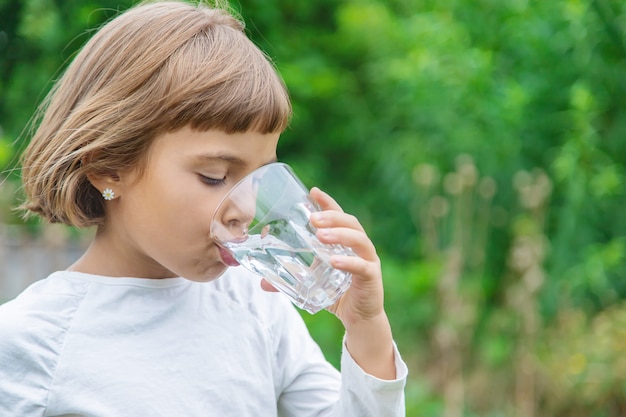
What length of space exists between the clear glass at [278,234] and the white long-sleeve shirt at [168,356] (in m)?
0.17

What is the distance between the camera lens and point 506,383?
13.7ft

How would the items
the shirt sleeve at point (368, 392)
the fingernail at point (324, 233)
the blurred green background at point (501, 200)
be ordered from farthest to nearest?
the blurred green background at point (501, 200), the shirt sleeve at point (368, 392), the fingernail at point (324, 233)

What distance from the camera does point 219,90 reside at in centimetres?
141

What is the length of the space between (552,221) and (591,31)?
1008 millimetres

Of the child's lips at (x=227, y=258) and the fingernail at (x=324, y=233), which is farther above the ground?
the fingernail at (x=324, y=233)

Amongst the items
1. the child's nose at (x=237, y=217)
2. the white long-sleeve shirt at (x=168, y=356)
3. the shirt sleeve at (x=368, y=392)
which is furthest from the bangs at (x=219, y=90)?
the shirt sleeve at (x=368, y=392)

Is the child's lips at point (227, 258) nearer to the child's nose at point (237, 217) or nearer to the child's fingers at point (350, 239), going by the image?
the child's nose at point (237, 217)

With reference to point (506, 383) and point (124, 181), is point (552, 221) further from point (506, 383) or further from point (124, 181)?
point (124, 181)

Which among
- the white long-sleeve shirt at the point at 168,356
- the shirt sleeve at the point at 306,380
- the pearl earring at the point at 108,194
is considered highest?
the pearl earring at the point at 108,194

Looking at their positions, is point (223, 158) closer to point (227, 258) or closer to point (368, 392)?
point (227, 258)

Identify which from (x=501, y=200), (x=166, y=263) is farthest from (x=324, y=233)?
(x=501, y=200)

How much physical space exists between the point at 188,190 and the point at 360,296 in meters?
0.33

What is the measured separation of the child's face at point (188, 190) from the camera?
4.54ft

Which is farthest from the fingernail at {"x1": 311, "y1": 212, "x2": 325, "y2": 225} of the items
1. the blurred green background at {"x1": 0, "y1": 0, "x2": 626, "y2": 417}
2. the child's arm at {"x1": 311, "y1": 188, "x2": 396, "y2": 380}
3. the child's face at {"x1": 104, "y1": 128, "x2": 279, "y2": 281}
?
the blurred green background at {"x1": 0, "y1": 0, "x2": 626, "y2": 417}
